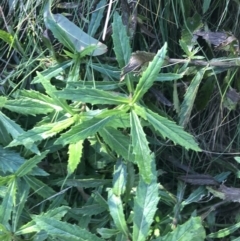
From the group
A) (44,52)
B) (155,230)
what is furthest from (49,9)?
(155,230)

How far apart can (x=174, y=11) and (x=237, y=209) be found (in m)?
0.50

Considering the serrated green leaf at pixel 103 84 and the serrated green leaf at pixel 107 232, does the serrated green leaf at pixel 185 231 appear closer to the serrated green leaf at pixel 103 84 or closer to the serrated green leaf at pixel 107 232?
the serrated green leaf at pixel 107 232

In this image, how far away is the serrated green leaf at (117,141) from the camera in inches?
42.4

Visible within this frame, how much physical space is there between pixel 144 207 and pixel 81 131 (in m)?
0.22

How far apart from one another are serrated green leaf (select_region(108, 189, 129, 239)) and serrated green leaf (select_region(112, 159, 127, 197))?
0.04ft

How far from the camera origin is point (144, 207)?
1.06 metres

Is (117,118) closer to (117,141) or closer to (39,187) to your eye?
(117,141)

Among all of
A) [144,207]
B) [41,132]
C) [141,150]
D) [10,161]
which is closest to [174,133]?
[141,150]

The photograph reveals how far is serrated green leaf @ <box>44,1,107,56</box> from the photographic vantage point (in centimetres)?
114

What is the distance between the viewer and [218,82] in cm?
117

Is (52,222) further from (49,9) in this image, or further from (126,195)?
(49,9)

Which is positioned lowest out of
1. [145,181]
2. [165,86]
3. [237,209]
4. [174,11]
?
[237,209]

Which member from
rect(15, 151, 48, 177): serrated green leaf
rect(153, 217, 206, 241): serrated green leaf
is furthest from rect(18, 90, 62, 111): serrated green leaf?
rect(153, 217, 206, 241): serrated green leaf

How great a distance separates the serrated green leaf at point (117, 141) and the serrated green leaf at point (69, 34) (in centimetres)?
20
